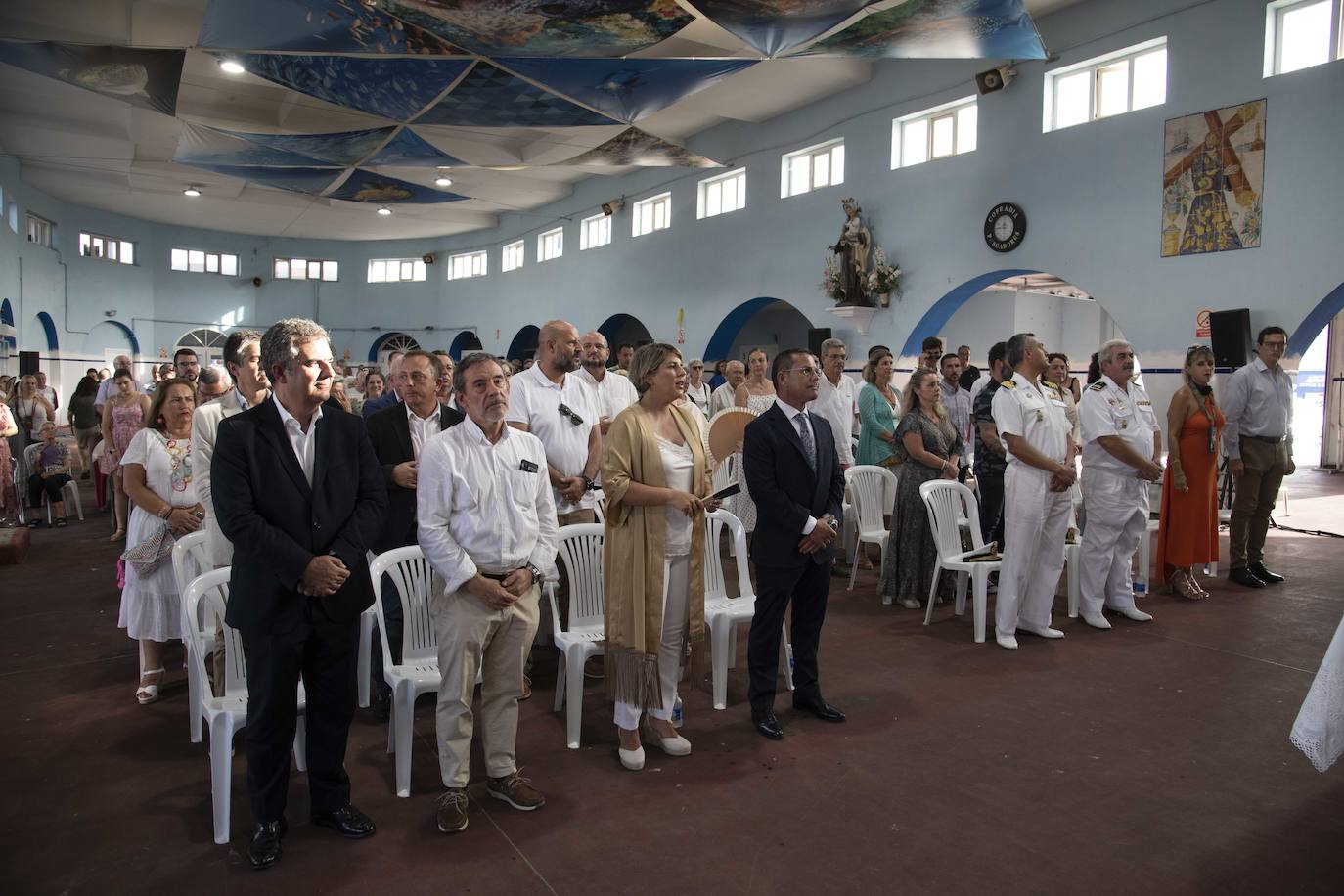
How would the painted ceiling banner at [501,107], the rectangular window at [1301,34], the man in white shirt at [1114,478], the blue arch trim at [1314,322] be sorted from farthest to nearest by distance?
the painted ceiling banner at [501,107]
the blue arch trim at [1314,322]
the rectangular window at [1301,34]
the man in white shirt at [1114,478]

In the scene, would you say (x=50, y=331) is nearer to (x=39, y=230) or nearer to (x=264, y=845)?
(x=39, y=230)

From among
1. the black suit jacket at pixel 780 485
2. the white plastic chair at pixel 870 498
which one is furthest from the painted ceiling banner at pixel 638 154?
the black suit jacket at pixel 780 485

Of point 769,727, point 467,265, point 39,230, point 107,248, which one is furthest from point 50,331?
point 769,727

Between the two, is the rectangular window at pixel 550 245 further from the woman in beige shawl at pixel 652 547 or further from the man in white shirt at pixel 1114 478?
the woman in beige shawl at pixel 652 547

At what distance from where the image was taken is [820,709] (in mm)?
3629

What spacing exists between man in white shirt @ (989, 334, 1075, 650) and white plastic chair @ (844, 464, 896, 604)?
1.17 metres

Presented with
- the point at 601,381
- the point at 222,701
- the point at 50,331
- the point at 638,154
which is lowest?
the point at 222,701

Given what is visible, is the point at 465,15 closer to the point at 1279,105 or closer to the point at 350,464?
the point at 350,464

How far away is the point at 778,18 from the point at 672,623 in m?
6.26

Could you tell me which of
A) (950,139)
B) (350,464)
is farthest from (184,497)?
(950,139)

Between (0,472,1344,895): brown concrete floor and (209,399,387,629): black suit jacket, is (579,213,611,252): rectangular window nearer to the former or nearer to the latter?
(0,472,1344,895): brown concrete floor

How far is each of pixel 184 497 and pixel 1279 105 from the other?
8.95 metres

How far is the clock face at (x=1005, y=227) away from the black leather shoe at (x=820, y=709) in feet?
24.6

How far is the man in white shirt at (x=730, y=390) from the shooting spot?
827 cm
